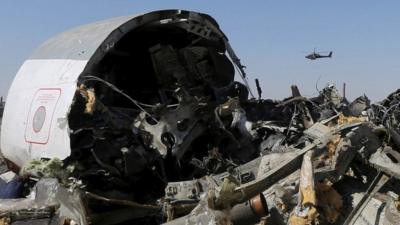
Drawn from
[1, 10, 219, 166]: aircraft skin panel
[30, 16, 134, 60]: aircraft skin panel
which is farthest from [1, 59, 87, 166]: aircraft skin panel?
[30, 16, 134, 60]: aircraft skin panel

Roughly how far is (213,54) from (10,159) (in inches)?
124

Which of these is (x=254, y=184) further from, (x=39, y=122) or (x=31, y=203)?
(x=39, y=122)

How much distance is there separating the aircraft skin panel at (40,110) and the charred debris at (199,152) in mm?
142

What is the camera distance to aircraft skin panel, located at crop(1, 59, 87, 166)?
5.66 meters

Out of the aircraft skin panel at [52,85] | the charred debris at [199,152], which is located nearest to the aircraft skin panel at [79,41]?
the aircraft skin panel at [52,85]

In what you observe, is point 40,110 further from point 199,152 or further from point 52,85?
point 199,152

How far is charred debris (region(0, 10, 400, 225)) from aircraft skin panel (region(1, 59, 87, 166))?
14 centimetres

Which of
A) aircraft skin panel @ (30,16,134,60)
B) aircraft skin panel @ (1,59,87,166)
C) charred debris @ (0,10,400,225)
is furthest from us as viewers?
aircraft skin panel @ (30,16,134,60)

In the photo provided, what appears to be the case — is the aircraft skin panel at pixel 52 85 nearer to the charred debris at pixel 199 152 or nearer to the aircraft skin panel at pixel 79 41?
the aircraft skin panel at pixel 79 41

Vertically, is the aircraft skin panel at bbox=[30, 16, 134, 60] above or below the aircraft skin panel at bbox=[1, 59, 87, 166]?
above

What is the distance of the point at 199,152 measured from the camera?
708cm

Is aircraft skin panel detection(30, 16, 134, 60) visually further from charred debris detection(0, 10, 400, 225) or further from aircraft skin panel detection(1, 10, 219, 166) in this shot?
charred debris detection(0, 10, 400, 225)

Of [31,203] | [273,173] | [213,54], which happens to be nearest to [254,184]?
[273,173]

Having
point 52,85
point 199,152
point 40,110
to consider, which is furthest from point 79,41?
point 199,152
